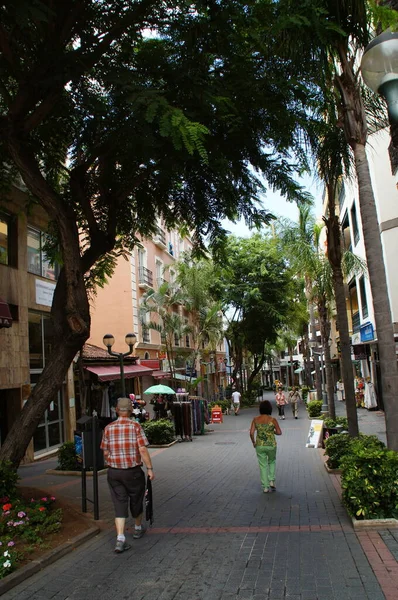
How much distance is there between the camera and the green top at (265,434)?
Answer: 30.4ft

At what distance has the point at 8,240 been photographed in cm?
1548

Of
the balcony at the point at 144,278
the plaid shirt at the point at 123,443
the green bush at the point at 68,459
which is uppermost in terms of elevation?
the balcony at the point at 144,278

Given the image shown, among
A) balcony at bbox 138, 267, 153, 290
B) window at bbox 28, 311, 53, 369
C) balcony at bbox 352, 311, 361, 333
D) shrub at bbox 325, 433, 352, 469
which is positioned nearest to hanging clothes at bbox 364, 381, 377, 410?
balcony at bbox 352, 311, 361, 333

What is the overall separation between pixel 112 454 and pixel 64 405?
12.4 m

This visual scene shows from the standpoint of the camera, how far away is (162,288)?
88.6 ft

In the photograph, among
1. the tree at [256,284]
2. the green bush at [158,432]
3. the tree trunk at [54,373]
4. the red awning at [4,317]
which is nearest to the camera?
the tree trunk at [54,373]

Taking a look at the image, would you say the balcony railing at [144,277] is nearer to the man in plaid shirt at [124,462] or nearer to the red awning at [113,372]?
the red awning at [113,372]

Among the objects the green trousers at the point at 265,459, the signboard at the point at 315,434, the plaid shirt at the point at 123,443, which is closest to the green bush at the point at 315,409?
the signboard at the point at 315,434

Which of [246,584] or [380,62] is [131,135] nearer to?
[380,62]

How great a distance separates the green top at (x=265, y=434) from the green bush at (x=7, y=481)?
413 cm

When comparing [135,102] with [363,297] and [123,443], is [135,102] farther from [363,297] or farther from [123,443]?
[363,297]

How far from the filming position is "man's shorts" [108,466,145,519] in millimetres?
6301

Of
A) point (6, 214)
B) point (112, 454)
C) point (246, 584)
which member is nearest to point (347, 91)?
point (112, 454)

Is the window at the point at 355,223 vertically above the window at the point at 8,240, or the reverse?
the window at the point at 355,223
